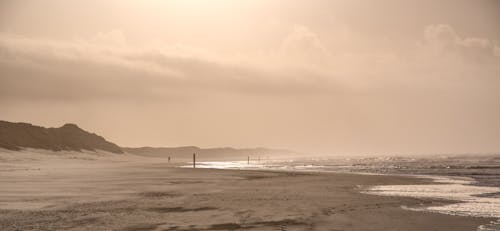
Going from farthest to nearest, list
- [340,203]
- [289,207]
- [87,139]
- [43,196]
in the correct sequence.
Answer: [87,139]
[43,196]
[340,203]
[289,207]

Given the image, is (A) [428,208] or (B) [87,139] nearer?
(A) [428,208]

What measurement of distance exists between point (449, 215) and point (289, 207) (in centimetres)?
640

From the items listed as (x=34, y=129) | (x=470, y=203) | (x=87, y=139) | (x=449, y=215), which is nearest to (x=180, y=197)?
(x=449, y=215)

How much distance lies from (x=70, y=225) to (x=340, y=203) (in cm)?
1228

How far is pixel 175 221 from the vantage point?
15.5 metres

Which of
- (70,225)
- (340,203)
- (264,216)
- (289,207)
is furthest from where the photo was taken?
(340,203)

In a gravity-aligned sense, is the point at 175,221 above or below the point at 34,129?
below

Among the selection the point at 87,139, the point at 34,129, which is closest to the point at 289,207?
the point at 34,129

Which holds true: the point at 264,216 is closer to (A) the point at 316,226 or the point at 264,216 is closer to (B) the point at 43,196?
(A) the point at 316,226

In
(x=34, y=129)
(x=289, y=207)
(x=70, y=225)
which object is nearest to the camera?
(x=70, y=225)

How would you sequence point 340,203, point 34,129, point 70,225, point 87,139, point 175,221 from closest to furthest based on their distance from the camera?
point 70,225 < point 175,221 < point 340,203 < point 34,129 < point 87,139

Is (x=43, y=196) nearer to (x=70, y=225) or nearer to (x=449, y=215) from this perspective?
(x=70, y=225)

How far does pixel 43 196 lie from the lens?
2330 cm

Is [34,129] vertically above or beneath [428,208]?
above
